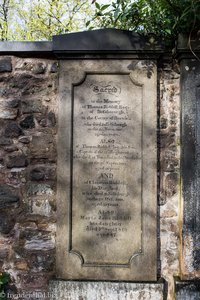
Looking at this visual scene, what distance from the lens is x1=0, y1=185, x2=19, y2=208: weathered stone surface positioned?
10.5 ft

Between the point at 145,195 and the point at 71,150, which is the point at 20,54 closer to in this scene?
the point at 71,150

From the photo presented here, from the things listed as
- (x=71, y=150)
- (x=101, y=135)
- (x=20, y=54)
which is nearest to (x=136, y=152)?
(x=101, y=135)

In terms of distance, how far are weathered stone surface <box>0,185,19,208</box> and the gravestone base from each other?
2.61 ft

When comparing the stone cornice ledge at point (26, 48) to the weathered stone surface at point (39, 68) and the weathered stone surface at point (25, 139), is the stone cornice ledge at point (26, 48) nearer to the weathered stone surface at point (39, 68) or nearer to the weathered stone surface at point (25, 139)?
the weathered stone surface at point (39, 68)

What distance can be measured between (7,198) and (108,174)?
3.10ft

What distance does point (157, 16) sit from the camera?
309 centimetres

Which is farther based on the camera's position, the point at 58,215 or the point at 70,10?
the point at 70,10

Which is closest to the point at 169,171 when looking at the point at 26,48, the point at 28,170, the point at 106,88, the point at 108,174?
the point at 108,174

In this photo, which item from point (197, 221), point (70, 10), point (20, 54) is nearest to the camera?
point (197, 221)

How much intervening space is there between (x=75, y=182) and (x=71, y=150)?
11.3 inches

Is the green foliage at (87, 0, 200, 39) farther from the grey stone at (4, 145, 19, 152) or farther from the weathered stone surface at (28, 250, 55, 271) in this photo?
the weathered stone surface at (28, 250, 55, 271)

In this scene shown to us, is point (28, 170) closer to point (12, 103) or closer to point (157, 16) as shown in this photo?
point (12, 103)

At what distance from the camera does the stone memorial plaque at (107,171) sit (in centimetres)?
308

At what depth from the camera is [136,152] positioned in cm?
312
